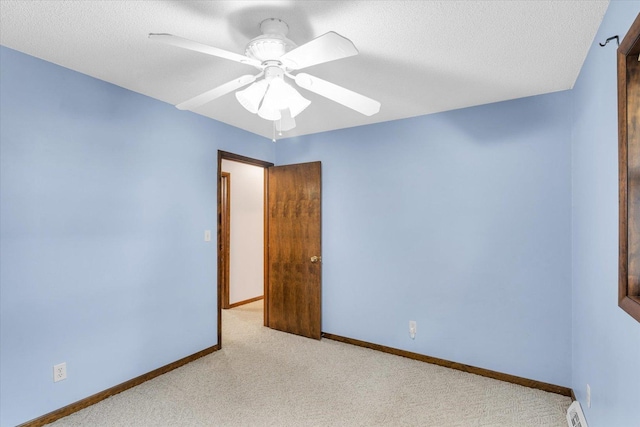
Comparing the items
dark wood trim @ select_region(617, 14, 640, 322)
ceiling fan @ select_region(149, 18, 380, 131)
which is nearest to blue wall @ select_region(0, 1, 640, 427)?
dark wood trim @ select_region(617, 14, 640, 322)

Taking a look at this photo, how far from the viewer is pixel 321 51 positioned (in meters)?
1.35

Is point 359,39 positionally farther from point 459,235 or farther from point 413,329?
point 413,329

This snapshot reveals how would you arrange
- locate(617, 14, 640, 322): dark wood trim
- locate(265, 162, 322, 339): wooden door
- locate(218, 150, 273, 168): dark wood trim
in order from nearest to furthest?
locate(617, 14, 640, 322): dark wood trim, locate(218, 150, 273, 168): dark wood trim, locate(265, 162, 322, 339): wooden door

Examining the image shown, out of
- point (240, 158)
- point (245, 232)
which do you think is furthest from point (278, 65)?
point (245, 232)

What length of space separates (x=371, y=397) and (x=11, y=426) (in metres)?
2.27

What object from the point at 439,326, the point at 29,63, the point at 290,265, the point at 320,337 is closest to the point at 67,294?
the point at 29,63

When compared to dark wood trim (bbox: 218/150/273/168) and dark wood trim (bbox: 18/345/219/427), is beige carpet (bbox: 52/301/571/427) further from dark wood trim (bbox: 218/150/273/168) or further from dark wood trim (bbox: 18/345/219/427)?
Result: dark wood trim (bbox: 218/150/273/168)

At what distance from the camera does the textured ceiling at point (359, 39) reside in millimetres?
1565

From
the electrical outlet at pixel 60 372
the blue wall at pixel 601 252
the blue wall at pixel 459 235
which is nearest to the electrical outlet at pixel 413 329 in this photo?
the blue wall at pixel 459 235

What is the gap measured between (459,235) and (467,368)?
3.78ft

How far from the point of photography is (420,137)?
3.13 m

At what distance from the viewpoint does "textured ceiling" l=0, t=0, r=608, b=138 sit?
5.14ft

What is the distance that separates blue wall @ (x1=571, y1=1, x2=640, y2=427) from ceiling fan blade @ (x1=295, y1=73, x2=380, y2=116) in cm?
107

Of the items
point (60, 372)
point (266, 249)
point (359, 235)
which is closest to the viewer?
point (60, 372)
